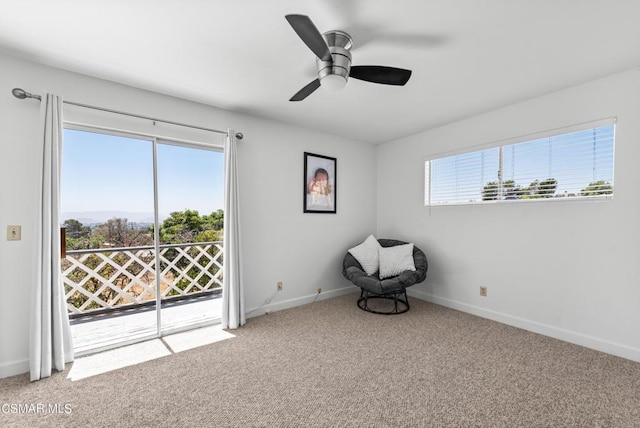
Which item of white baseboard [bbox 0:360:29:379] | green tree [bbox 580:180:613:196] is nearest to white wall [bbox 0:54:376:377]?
white baseboard [bbox 0:360:29:379]

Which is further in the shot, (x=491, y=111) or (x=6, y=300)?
(x=491, y=111)

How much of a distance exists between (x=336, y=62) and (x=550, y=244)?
261cm

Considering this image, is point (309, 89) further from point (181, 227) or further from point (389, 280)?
point (389, 280)

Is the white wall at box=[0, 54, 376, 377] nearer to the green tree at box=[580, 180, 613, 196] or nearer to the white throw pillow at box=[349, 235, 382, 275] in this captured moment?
the white throw pillow at box=[349, 235, 382, 275]

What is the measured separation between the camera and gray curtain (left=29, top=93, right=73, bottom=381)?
2.02 m

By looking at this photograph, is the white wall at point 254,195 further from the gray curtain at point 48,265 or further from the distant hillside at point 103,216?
the distant hillside at point 103,216

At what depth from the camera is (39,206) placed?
205cm

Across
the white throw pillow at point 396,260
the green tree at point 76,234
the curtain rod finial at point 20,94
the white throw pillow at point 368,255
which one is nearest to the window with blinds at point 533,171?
the white throw pillow at point 396,260

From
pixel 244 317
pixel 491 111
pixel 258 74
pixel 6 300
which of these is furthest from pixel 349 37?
pixel 6 300

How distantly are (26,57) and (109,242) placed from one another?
1594 mm

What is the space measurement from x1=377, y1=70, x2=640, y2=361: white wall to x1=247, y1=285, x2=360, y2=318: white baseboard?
1.08 metres

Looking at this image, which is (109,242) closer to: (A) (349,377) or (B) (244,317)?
(B) (244,317)

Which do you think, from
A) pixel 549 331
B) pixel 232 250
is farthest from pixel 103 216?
pixel 549 331

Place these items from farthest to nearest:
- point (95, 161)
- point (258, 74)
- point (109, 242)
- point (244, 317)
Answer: point (244, 317)
point (109, 242)
point (95, 161)
point (258, 74)
